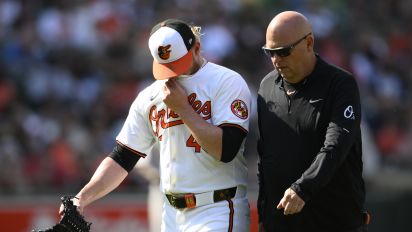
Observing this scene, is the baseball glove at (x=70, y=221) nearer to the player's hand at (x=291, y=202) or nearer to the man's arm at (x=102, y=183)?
the man's arm at (x=102, y=183)

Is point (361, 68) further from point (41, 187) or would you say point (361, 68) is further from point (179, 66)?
point (179, 66)

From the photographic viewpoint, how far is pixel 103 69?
540 inches

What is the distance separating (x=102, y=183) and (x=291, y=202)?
1.32 metres

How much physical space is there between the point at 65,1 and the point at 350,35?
486 cm

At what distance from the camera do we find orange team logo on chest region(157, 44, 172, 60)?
530 cm

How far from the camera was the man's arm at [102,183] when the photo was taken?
5559 mm

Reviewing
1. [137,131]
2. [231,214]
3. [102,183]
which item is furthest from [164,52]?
[231,214]

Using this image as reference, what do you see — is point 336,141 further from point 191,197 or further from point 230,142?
point 191,197

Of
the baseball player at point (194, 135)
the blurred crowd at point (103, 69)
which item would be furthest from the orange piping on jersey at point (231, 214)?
the blurred crowd at point (103, 69)

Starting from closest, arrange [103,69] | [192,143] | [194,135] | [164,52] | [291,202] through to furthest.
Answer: [291,202]
[194,135]
[164,52]
[192,143]
[103,69]

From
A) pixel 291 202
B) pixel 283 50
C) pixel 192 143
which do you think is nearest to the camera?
pixel 291 202

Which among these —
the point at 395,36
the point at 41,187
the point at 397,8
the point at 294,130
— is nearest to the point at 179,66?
the point at 294,130

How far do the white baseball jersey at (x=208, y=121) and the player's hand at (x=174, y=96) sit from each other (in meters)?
0.14

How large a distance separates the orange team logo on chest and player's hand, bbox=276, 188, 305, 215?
107cm
